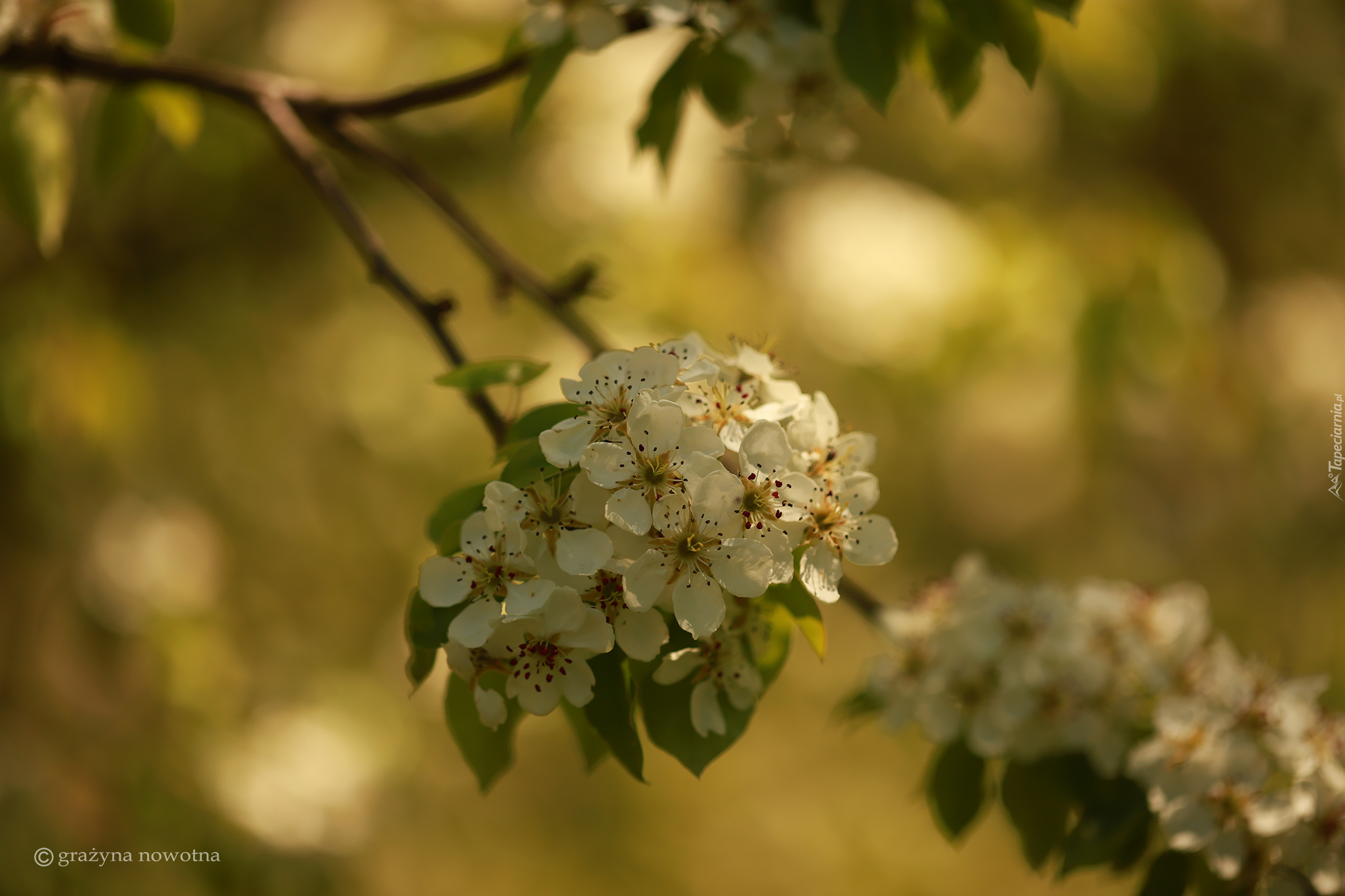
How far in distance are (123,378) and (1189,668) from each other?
2.73 metres

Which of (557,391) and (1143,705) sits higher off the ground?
(1143,705)

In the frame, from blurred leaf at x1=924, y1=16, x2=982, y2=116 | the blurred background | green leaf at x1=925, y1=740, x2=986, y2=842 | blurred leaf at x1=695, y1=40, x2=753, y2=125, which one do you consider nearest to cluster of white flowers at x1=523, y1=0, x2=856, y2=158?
blurred leaf at x1=695, y1=40, x2=753, y2=125

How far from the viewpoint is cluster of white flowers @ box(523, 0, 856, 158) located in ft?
3.44

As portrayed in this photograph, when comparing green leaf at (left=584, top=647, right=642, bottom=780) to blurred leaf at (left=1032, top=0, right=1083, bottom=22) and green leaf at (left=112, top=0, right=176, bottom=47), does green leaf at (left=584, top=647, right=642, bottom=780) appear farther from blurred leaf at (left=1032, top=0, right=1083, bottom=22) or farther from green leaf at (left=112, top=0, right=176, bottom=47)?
green leaf at (left=112, top=0, right=176, bottom=47)

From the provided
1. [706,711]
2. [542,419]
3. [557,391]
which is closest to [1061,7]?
[542,419]

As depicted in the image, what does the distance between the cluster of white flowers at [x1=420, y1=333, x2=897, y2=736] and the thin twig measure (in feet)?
1.37

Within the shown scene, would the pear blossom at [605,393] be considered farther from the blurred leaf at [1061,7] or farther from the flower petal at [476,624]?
the blurred leaf at [1061,7]

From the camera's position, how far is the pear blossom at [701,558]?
0.67 meters

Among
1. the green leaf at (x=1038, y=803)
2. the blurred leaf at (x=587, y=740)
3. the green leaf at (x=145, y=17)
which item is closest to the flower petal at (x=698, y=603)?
the blurred leaf at (x=587, y=740)

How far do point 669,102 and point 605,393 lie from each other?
0.53 m

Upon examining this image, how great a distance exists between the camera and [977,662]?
1130mm

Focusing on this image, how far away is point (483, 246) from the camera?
1.23m

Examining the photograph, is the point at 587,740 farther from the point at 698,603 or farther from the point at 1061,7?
the point at 1061,7

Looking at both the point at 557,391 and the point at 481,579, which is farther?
the point at 557,391
